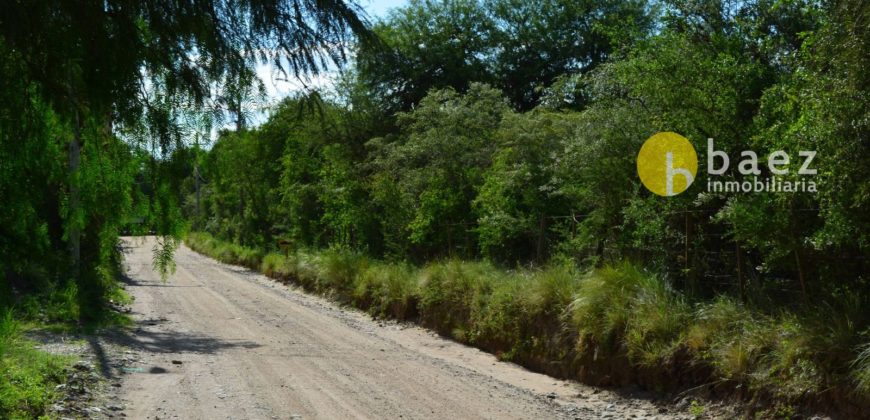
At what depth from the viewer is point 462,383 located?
37.2 ft

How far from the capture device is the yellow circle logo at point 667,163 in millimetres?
10656

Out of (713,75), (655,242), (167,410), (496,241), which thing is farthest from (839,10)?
(496,241)

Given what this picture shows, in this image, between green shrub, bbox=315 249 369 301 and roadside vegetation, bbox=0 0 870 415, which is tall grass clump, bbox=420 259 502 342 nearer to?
roadside vegetation, bbox=0 0 870 415

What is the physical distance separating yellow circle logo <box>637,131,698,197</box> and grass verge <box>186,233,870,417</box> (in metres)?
1.34

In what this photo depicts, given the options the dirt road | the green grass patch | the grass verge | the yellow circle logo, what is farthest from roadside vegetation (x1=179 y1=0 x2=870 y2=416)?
the green grass patch

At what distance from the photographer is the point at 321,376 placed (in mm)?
11102

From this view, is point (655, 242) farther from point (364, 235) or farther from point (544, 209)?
point (364, 235)

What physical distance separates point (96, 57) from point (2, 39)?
24.0 inches

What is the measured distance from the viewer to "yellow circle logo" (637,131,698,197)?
420 inches

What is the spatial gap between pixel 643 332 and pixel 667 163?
237 centimetres
